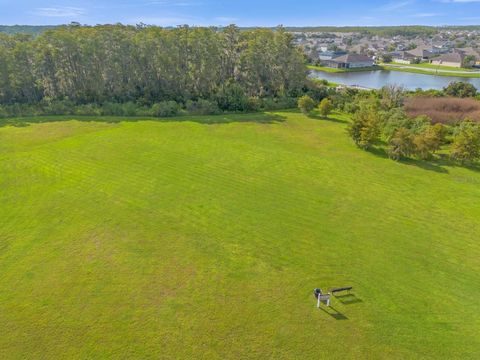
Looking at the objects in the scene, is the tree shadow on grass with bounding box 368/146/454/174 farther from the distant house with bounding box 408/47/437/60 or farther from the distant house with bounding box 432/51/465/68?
the distant house with bounding box 408/47/437/60

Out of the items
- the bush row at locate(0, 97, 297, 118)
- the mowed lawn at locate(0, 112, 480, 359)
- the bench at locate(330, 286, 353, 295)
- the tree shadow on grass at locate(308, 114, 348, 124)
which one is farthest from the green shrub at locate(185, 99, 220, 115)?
the bench at locate(330, 286, 353, 295)

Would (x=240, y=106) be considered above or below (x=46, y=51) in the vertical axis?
below

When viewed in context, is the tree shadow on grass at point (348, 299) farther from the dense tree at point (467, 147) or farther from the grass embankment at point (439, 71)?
the grass embankment at point (439, 71)

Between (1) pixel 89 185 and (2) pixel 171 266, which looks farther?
(1) pixel 89 185

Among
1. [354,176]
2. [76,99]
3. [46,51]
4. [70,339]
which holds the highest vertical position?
[46,51]

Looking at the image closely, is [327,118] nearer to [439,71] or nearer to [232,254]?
[232,254]

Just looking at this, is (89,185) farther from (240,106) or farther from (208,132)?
(240,106)

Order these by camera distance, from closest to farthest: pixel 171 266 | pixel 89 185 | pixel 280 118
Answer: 1. pixel 171 266
2. pixel 89 185
3. pixel 280 118

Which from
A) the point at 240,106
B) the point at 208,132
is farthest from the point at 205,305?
the point at 240,106
